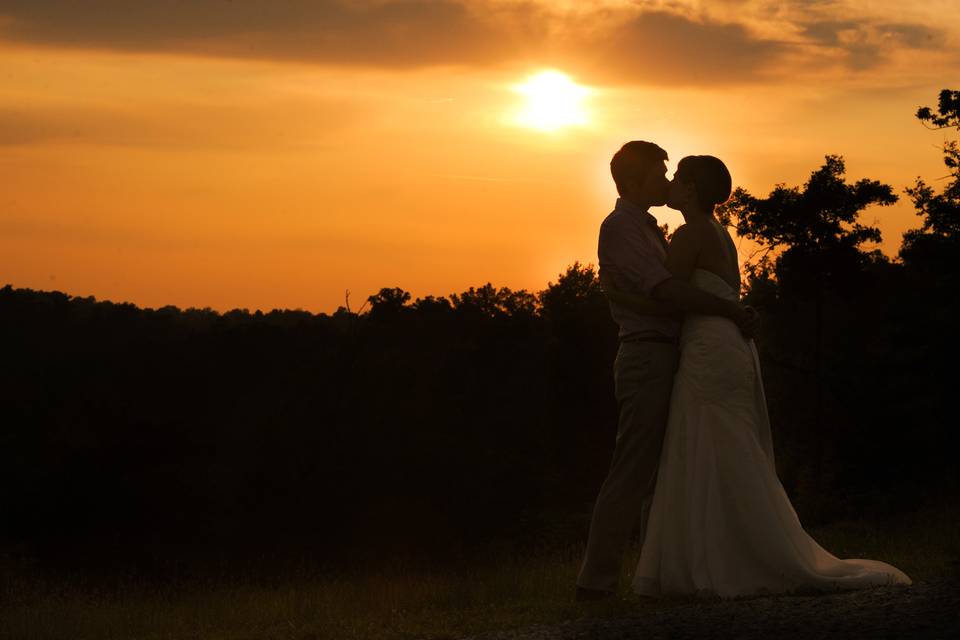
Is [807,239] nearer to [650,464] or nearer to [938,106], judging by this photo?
[938,106]

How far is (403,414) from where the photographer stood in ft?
187

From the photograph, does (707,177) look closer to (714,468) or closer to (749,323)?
(749,323)

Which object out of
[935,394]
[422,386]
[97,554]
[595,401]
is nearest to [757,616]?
[935,394]

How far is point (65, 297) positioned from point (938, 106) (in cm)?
4349

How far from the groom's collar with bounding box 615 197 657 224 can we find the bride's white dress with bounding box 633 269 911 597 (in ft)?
A: 1.70

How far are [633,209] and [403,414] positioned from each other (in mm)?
49093

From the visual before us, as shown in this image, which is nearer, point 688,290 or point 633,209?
point 688,290

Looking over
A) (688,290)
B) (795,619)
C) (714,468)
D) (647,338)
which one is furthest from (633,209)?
(795,619)

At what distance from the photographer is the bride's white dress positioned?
810 centimetres

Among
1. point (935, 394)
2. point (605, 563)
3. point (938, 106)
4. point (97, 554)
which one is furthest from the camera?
point (97, 554)

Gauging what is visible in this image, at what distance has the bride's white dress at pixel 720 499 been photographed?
810 centimetres

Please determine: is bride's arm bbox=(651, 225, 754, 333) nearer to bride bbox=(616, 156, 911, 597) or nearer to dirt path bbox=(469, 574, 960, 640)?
bride bbox=(616, 156, 911, 597)

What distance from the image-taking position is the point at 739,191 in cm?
4262

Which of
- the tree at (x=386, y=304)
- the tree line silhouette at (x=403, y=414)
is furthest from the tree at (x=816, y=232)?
the tree at (x=386, y=304)
